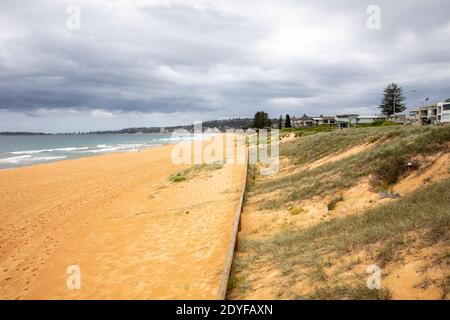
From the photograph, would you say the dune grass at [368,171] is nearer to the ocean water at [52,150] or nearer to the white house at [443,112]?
the ocean water at [52,150]

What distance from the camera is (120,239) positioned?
10.7 metres

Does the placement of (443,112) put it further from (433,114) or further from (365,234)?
(365,234)

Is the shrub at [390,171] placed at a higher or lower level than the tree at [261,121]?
lower

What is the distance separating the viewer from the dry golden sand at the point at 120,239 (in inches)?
292

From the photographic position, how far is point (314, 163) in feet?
63.4

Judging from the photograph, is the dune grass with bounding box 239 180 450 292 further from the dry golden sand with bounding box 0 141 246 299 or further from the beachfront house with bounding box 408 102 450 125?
the beachfront house with bounding box 408 102 450 125

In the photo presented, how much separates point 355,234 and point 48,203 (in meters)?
15.9

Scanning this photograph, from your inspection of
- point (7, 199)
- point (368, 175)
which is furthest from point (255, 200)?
point (7, 199)

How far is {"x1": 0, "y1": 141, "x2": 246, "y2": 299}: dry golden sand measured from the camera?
292 inches

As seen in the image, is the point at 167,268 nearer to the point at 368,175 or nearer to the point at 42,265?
the point at 42,265

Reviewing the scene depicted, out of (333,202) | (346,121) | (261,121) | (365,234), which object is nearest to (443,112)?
(346,121)

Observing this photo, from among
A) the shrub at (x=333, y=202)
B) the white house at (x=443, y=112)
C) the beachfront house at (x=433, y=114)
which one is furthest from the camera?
the beachfront house at (x=433, y=114)

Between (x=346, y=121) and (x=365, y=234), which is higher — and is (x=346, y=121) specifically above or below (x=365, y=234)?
above

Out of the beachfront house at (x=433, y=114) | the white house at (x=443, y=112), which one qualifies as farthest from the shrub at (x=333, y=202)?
the white house at (x=443, y=112)
